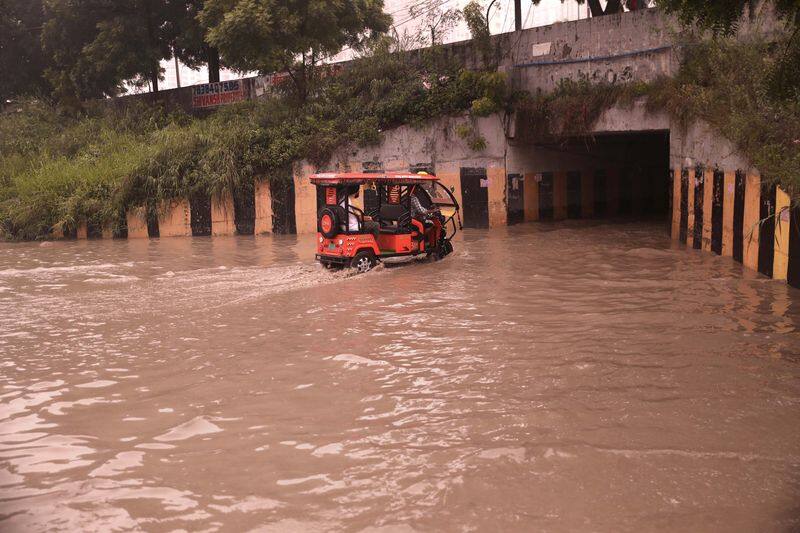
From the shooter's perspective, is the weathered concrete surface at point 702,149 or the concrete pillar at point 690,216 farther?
the concrete pillar at point 690,216

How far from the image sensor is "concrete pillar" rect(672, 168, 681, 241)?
55.7 ft

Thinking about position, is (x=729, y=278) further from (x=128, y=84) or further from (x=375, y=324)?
(x=128, y=84)

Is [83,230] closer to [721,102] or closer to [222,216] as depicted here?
[222,216]

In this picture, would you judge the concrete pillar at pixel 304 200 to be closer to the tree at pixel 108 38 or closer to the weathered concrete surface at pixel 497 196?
the weathered concrete surface at pixel 497 196

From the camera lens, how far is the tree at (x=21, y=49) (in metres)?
31.4

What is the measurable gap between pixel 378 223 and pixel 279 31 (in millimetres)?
10777

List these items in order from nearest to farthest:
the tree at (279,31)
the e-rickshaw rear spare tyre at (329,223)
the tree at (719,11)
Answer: the tree at (719,11) → the e-rickshaw rear spare tyre at (329,223) → the tree at (279,31)

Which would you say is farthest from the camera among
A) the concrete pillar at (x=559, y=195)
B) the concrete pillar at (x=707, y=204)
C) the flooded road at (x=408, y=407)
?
the concrete pillar at (x=559, y=195)

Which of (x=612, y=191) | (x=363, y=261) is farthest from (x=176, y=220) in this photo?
(x=612, y=191)

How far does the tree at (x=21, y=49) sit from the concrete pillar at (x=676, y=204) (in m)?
25.2

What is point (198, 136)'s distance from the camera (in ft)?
Result: 75.9

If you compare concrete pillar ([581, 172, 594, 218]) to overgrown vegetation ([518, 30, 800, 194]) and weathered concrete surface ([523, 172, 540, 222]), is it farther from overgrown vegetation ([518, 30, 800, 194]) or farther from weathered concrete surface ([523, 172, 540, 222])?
overgrown vegetation ([518, 30, 800, 194])

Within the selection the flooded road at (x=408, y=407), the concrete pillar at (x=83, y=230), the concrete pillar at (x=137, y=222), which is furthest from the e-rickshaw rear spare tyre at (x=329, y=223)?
the concrete pillar at (x=83, y=230)

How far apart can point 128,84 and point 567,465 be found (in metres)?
30.3
